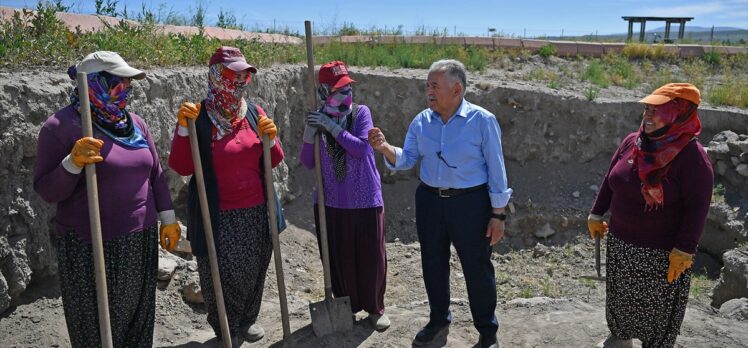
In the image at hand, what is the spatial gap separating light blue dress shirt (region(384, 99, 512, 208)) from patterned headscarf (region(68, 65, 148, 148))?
1622 millimetres

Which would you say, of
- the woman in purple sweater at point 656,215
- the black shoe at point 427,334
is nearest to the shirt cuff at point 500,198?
the woman in purple sweater at point 656,215

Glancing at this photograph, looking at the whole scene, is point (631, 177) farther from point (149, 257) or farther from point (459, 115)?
point (149, 257)

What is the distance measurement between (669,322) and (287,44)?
671 cm

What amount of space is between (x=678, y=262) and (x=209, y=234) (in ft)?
8.10

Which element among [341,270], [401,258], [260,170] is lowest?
[401,258]

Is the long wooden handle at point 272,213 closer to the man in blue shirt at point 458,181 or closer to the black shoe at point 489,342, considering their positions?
the man in blue shirt at point 458,181

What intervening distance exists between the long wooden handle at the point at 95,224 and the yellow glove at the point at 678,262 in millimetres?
2808

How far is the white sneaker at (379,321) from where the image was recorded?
4.18 meters

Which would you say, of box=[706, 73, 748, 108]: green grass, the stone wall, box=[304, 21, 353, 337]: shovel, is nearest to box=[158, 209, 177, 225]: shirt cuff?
box=[304, 21, 353, 337]: shovel

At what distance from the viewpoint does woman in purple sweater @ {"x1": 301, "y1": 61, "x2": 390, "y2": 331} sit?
391 centimetres

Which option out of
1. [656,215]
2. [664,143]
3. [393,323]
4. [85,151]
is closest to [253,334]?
[393,323]

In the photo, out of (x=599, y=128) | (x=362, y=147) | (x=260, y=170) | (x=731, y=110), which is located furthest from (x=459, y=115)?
(x=731, y=110)

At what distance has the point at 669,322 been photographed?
3.53m

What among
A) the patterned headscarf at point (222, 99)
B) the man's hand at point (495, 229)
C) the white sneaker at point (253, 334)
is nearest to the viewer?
the patterned headscarf at point (222, 99)
